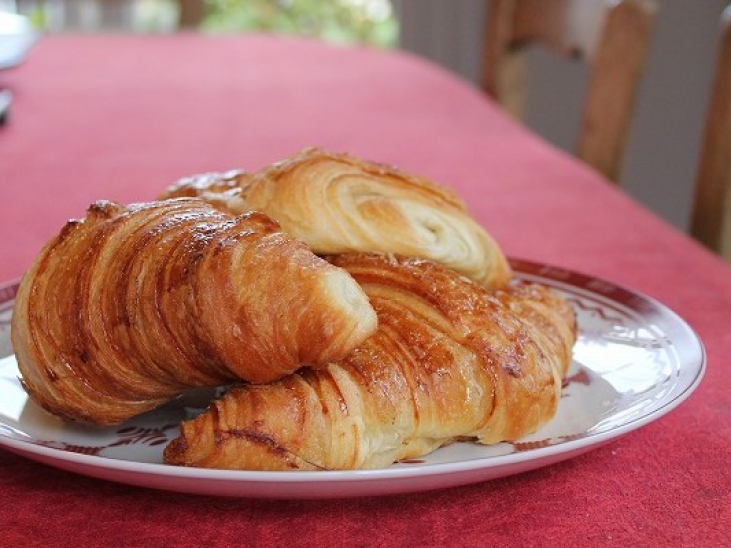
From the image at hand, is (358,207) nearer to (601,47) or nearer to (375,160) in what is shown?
(375,160)

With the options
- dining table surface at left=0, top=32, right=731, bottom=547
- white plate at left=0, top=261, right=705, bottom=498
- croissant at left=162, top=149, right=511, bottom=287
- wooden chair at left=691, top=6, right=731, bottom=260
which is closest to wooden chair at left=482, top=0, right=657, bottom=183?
dining table surface at left=0, top=32, right=731, bottom=547

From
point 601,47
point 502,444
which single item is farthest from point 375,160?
point 502,444

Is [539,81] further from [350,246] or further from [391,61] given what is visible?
[350,246]

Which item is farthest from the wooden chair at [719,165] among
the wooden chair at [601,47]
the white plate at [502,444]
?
the white plate at [502,444]

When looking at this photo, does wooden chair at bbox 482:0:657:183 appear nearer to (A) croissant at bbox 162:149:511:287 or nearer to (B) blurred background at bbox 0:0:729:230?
(A) croissant at bbox 162:149:511:287

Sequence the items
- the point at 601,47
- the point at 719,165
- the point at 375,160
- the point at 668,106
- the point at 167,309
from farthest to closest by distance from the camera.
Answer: the point at 668,106, the point at 601,47, the point at 375,160, the point at 719,165, the point at 167,309

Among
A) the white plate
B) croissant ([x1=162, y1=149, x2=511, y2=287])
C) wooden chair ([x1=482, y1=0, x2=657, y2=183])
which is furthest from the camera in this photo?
wooden chair ([x1=482, y1=0, x2=657, y2=183])

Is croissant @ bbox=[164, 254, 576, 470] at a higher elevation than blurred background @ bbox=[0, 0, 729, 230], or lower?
higher
